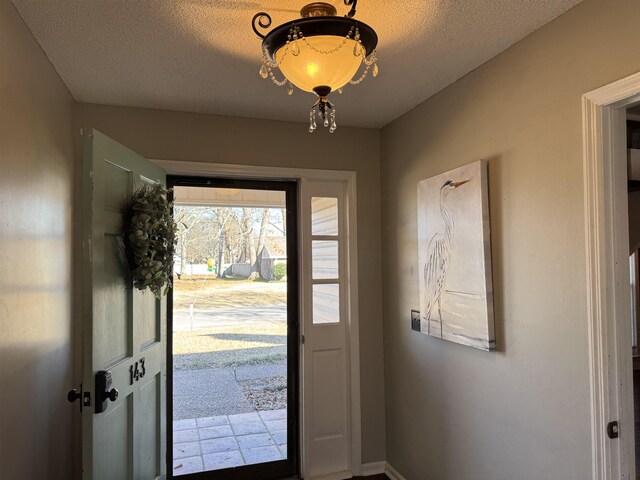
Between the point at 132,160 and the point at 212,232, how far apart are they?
1476mm

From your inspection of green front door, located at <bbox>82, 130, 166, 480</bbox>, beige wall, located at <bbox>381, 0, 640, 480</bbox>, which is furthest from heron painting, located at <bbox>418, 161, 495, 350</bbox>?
green front door, located at <bbox>82, 130, 166, 480</bbox>

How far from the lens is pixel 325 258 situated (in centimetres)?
318

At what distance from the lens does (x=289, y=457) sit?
3.18 meters

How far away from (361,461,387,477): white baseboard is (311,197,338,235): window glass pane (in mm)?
1676

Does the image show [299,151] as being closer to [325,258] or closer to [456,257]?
[325,258]

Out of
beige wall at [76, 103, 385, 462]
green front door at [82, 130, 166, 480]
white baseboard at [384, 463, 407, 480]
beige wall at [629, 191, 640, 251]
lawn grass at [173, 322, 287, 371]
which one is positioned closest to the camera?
green front door at [82, 130, 166, 480]

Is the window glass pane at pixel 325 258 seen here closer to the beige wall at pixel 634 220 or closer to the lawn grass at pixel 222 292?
the lawn grass at pixel 222 292

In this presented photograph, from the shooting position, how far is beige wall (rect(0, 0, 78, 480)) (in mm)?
1540

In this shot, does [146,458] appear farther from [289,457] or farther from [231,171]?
[231,171]

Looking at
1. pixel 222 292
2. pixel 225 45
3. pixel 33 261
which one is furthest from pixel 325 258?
pixel 33 261

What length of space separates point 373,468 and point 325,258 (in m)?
1.54

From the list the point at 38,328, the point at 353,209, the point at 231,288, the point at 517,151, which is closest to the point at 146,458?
the point at 38,328

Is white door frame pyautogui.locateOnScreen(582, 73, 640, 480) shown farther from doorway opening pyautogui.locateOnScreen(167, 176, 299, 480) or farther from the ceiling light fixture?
doorway opening pyautogui.locateOnScreen(167, 176, 299, 480)

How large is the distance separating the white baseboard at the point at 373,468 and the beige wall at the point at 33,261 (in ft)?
6.14
